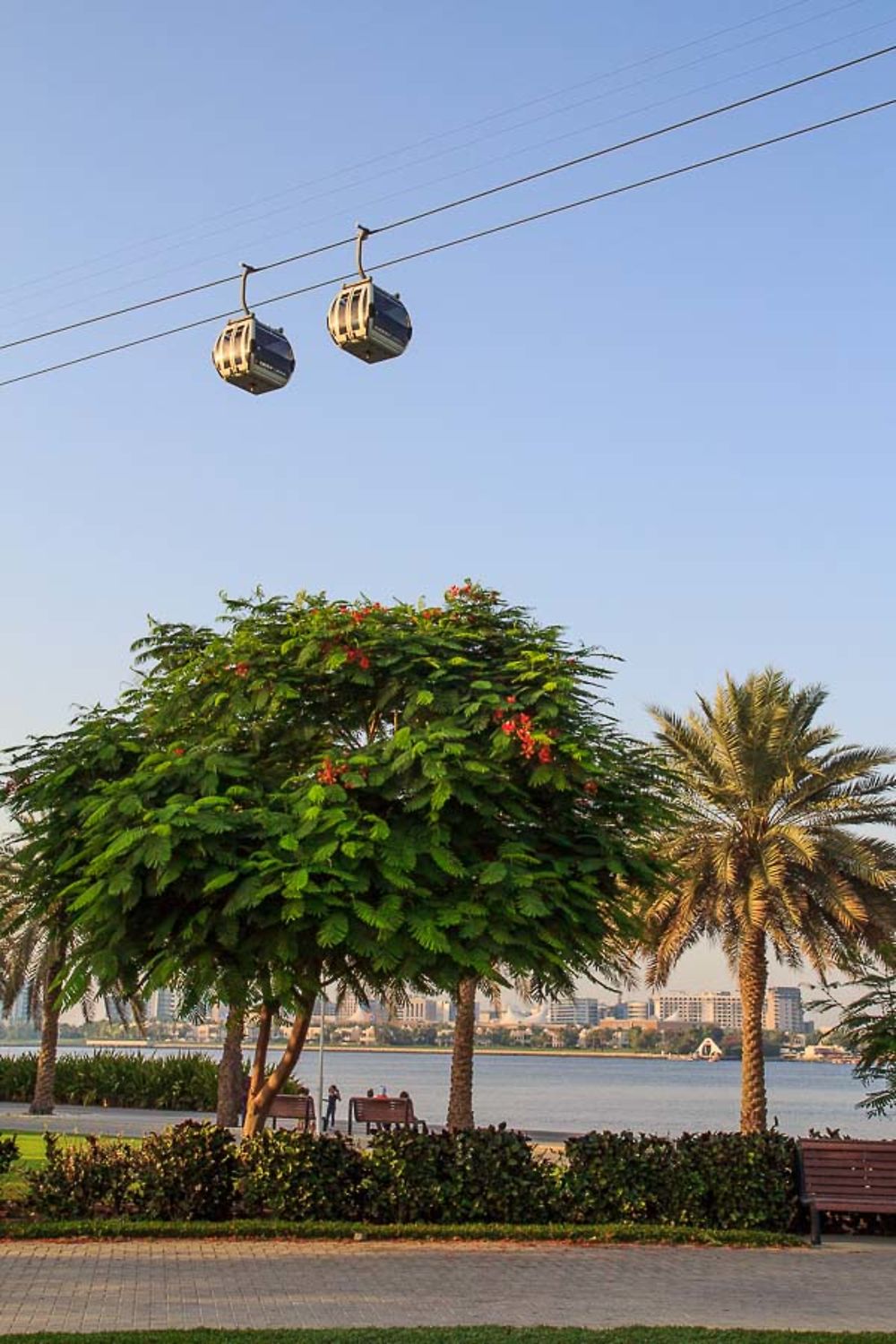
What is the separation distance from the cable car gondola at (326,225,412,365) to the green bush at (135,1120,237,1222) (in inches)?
301

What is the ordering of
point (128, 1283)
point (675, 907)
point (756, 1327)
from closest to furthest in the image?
point (756, 1327)
point (128, 1283)
point (675, 907)

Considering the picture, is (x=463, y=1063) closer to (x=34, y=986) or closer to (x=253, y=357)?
(x=34, y=986)

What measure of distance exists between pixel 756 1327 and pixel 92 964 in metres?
7.06

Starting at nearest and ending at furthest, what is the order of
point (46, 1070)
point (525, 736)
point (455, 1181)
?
point (455, 1181), point (525, 736), point (46, 1070)

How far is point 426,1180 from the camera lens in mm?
14258

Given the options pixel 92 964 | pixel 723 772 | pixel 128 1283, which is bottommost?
pixel 128 1283

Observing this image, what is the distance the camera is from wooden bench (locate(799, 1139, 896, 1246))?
14398 millimetres

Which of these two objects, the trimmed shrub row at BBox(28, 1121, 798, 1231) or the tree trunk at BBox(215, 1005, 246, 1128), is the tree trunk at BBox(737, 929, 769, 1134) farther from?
the trimmed shrub row at BBox(28, 1121, 798, 1231)

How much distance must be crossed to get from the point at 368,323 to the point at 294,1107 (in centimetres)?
2260

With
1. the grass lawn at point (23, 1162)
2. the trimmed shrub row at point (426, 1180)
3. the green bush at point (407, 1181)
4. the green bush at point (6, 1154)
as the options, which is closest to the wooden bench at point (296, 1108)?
the grass lawn at point (23, 1162)

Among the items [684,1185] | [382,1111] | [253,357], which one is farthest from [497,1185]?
[382,1111]

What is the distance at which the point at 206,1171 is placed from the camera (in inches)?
553

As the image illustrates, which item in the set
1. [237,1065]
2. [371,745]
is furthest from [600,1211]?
[237,1065]

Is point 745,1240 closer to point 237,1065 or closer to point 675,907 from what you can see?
point 675,907
